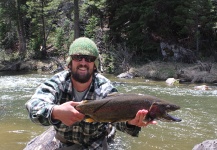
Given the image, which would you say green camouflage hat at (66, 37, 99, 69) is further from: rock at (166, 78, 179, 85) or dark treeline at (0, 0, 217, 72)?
dark treeline at (0, 0, 217, 72)

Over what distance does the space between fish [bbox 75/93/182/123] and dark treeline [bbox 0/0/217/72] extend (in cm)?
2072

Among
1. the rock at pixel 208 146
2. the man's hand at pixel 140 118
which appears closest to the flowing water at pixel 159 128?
the rock at pixel 208 146

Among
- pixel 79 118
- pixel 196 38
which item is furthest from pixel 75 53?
pixel 196 38

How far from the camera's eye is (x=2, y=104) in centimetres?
1227

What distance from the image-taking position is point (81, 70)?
124 inches

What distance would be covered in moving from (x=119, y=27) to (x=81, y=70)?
1008 inches

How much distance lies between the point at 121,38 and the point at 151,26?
107 inches

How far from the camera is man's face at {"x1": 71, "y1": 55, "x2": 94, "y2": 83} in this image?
10.3 ft

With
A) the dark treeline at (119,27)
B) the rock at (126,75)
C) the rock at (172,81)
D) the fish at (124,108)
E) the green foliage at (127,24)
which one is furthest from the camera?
the dark treeline at (119,27)

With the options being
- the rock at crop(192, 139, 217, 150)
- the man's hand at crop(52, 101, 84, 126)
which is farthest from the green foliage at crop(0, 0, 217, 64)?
the man's hand at crop(52, 101, 84, 126)

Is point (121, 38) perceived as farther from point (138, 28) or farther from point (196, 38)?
point (196, 38)

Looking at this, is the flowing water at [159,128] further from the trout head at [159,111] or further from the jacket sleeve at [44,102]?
the trout head at [159,111]

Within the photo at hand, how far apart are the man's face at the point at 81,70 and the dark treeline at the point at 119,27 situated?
20.3 m

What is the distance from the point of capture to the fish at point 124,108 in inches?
105
